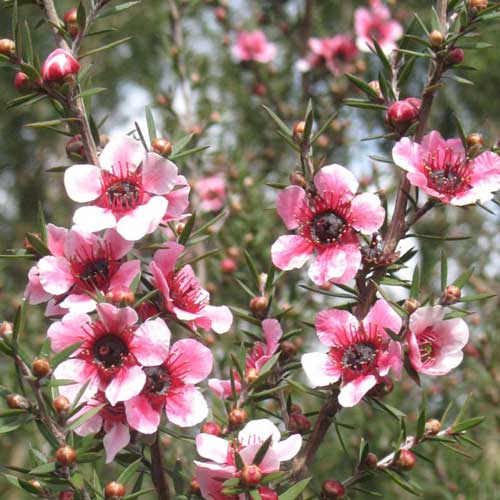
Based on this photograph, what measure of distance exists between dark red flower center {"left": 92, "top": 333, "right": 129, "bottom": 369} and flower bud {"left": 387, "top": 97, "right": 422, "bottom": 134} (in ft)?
1.71

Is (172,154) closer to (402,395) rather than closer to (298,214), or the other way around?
(298,214)

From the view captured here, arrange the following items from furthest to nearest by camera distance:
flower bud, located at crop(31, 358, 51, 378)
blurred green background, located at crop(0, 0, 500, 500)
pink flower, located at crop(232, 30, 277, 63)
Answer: pink flower, located at crop(232, 30, 277, 63), blurred green background, located at crop(0, 0, 500, 500), flower bud, located at crop(31, 358, 51, 378)

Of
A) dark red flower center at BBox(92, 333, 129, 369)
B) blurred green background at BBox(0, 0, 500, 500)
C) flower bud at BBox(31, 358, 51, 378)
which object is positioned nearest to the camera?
flower bud at BBox(31, 358, 51, 378)

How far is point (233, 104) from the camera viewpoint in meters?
3.62

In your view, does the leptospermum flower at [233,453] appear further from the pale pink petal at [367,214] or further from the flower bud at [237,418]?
the pale pink petal at [367,214]

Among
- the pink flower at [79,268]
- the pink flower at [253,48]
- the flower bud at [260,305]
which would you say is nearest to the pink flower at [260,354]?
the flower bud at [260,305]

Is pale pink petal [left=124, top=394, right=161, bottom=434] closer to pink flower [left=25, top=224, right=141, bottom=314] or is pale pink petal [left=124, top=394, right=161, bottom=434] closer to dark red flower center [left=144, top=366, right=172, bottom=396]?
dark red flower center [left=144, top=366, right=172, bottom=396]

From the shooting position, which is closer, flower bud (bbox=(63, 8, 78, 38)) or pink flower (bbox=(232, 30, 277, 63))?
flower bud (bbox=(63, 8, 78, 38))

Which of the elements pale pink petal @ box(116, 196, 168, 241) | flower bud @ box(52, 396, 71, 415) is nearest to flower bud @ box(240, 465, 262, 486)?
flower bud @ box(52, 396, 71, 415)

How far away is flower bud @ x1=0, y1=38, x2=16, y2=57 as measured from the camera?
3.55 feet

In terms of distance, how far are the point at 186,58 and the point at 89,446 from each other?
6.48 ft

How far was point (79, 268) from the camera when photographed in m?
1.07

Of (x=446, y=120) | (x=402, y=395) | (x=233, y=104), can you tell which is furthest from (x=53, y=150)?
(x=402, y=395)

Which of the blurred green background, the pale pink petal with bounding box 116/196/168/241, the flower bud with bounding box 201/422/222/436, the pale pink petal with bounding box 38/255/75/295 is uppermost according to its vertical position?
the pale pink petal with bounding box 116/196/168/241
